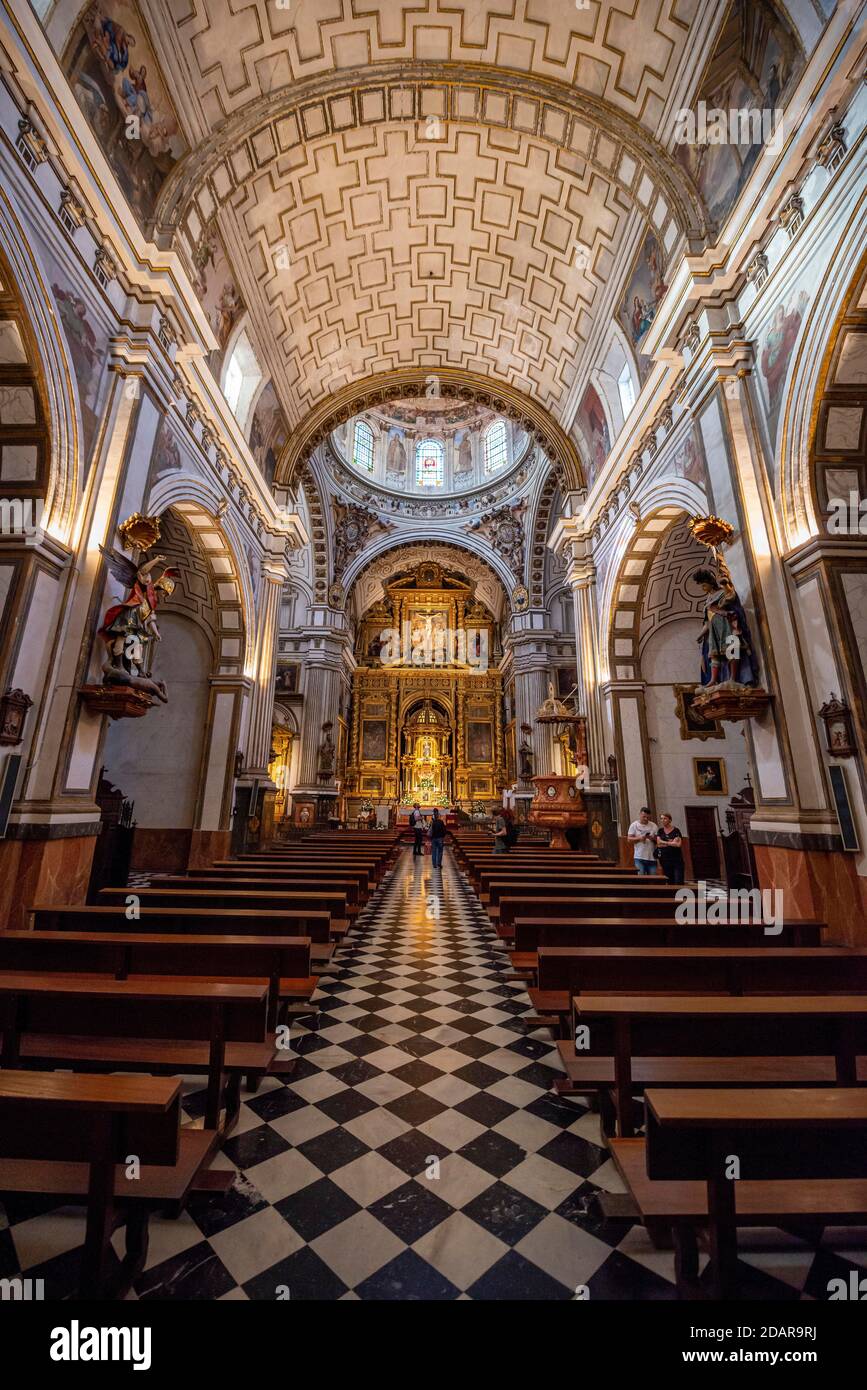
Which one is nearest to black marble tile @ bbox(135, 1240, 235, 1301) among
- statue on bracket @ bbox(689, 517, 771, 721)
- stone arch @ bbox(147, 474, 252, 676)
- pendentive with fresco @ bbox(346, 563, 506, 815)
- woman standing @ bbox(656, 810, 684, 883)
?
statue on bracket @ bbox(689, 517, 771, 721)

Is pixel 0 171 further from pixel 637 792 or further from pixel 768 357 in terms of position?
pixel 637 792

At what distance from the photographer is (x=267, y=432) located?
1180 cm

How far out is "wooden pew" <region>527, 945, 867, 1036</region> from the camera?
284 centimetres

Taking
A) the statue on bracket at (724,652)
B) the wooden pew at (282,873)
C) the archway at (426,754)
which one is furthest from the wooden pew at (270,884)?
the archway at (426,754)

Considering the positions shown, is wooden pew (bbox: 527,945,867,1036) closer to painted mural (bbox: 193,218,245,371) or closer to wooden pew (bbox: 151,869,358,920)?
wooden pew (bbox: 151,869,358,920)

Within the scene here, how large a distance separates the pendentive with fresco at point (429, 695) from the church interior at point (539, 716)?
14209 mm

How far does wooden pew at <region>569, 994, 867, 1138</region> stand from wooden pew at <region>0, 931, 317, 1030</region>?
153 cm

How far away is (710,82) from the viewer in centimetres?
659

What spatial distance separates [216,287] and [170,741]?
7652 mm

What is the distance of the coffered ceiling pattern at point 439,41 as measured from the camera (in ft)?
22.5

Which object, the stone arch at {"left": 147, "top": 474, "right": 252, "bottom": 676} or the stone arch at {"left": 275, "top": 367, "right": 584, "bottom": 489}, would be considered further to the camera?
the stone arch at {"left": 275, "top": 367, "right": 584, "bottom": 489}

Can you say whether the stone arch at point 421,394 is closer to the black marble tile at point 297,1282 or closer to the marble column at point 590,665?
the marble column at point 590,665

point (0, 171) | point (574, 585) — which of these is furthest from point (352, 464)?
point (0, 171)

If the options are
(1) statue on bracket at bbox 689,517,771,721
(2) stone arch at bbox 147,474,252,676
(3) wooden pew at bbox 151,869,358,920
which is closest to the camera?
(3) wooden pew at bbox 151,869,358,920
